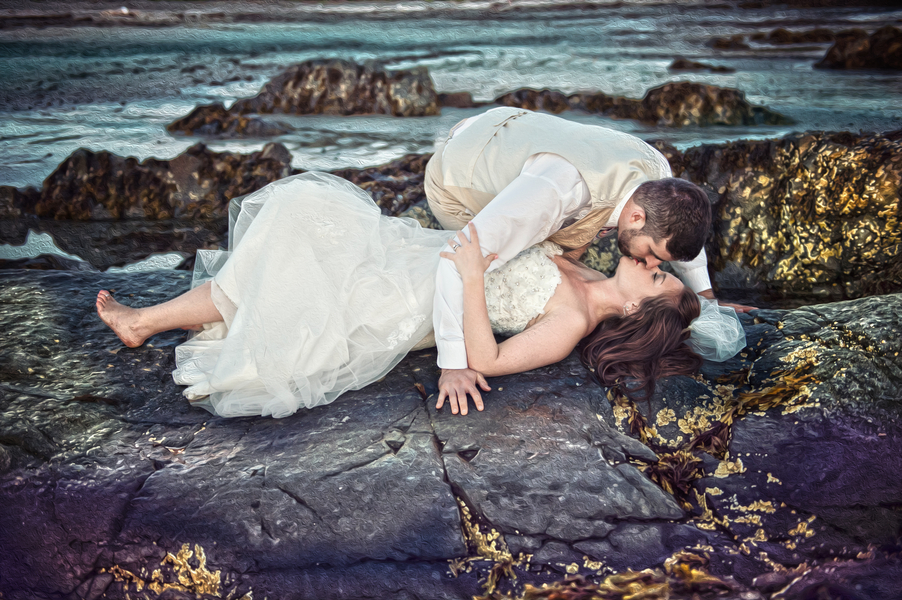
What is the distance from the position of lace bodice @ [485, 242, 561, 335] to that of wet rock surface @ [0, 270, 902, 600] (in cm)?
22

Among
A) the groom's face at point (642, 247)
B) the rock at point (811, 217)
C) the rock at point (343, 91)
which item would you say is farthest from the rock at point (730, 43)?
the groom's face at point (642, 247)

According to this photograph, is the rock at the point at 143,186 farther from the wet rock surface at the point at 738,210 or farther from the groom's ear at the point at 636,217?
the groom's ear at the point at 636,217

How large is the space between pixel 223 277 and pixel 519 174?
3.47 feet

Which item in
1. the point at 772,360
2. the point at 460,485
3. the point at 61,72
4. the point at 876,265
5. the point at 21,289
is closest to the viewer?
the point at 460,485

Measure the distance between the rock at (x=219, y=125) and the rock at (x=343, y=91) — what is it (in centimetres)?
81

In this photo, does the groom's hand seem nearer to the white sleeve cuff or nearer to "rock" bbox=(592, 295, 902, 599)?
the white sleeve cuff

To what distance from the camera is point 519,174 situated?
6.46 ft

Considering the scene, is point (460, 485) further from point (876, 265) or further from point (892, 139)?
point (892, 139)

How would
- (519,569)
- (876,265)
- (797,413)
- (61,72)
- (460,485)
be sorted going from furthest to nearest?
(61,72)
(876,265)
(797,413)
(460,485)
(519,569)

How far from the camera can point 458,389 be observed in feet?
6.29

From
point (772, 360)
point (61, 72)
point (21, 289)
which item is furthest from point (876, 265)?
point (61, 72)

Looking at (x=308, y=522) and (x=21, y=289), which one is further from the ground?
(x=21, y=289)

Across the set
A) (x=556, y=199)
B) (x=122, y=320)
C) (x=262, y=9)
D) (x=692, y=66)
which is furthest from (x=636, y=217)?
(x=262, y=9)

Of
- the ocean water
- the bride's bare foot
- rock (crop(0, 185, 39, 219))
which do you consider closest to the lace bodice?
the bride's bare foot
